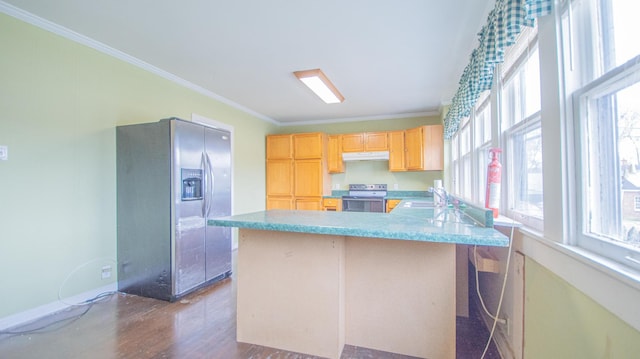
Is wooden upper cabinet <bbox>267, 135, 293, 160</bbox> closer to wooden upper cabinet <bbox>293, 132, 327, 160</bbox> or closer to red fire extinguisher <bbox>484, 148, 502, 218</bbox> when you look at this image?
wooden upper cabinet <bbox>293, 132, 327, 160</bbox>

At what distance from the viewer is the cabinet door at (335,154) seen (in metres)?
5.32

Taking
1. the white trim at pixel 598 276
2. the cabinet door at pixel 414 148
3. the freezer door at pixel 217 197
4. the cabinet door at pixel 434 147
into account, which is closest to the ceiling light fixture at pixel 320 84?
the freezer door at pixel 217 197

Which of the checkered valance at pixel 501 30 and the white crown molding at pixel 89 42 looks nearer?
the checkered valance at pixel 501 30

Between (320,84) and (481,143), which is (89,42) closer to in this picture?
(320,84)

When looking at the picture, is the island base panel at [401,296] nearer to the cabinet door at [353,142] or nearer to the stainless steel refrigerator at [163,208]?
the stainless steel refrigerator at [163,208]

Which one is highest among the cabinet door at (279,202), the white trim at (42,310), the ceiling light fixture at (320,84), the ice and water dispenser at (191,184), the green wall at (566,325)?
the ceiling light fixture at (320,84)

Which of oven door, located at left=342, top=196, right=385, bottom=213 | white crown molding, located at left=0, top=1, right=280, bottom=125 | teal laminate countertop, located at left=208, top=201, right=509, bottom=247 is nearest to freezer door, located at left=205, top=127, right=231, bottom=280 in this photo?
white crown molding, located at left=0, top=1, right=280, bottom=125

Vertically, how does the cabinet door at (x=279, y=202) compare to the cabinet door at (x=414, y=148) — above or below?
below

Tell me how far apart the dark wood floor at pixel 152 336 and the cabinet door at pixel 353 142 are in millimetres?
3470

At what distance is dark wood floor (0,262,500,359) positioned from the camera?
1751mm

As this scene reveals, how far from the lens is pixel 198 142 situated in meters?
2.85

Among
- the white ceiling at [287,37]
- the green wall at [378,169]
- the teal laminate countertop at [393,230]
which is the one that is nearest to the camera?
the teal laminate countertop at [393,230]

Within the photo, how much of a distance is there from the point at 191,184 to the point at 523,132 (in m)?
2.83

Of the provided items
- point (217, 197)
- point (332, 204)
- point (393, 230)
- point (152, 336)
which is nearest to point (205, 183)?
point (217, 197)
